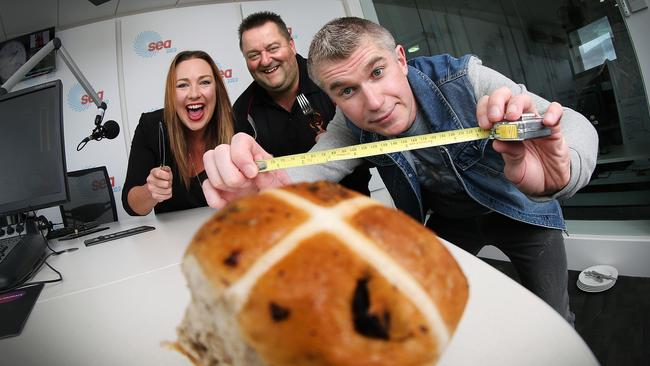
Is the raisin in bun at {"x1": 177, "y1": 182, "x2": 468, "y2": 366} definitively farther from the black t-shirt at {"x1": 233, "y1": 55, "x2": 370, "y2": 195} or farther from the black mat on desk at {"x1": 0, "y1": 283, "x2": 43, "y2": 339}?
the black t-shirt at {"x1": 233, "y1": 55, "x2": 370, "y2": 195}

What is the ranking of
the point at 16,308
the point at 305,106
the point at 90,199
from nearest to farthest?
the point at 16,308 → the point at 305,106 → the point at 90,199

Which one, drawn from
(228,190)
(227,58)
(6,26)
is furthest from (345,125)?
(6,26)

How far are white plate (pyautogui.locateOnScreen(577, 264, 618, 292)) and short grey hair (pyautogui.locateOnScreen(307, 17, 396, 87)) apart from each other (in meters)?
2.13

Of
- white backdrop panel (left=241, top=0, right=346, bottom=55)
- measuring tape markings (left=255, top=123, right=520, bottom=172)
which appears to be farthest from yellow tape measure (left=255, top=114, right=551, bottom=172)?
white backdrop panel (left=241, top=0, right=346, bottom=55)

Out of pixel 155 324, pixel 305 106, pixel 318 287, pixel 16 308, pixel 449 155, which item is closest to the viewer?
pixel 318 287

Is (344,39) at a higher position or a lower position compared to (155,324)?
higher

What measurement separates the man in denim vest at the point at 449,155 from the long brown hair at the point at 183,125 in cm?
89

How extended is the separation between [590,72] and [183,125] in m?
2.97

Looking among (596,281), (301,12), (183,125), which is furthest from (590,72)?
(301,12)

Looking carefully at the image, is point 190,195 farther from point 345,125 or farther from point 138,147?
point 345,125

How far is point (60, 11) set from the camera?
12.4 ft

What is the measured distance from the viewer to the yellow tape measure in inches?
27.3

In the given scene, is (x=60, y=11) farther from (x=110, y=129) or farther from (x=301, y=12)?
(x=110, y=129)

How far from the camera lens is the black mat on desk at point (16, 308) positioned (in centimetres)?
62
